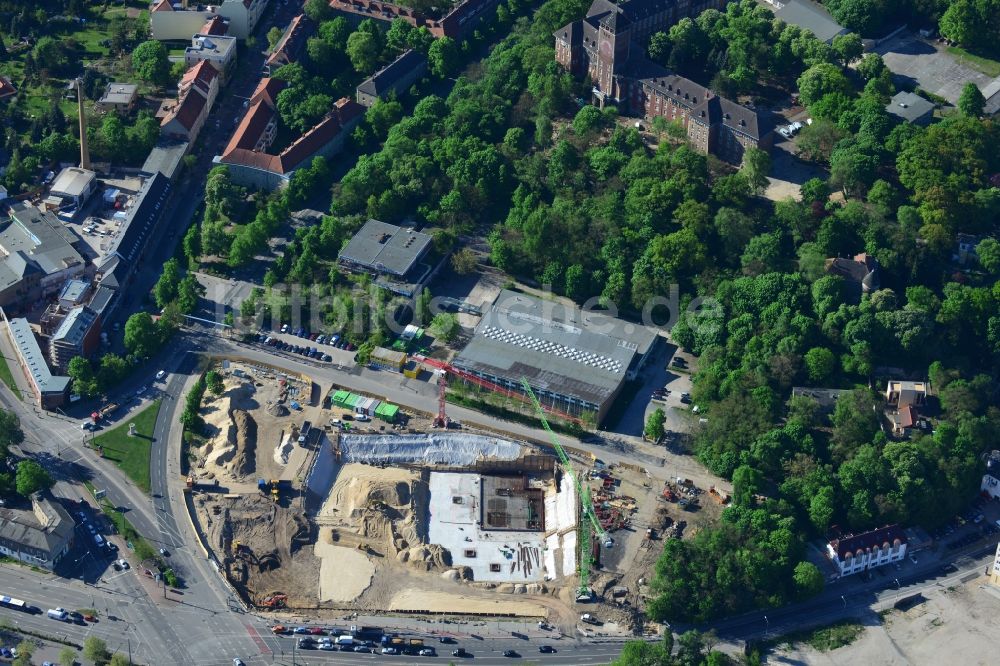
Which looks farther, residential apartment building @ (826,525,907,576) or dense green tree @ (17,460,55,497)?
dense green tree @ (17,460,55,497)

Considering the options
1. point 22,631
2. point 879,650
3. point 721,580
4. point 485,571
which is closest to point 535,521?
point 485,571

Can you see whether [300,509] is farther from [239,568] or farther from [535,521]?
[535,521]

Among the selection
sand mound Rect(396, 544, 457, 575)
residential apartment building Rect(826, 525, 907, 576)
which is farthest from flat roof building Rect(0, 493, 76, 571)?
residential apartment building Rect(826, 525, 907, 576)

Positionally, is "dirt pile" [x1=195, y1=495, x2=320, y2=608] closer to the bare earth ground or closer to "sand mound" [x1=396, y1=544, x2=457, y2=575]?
"sand mound" [x1=396, y1=544, x2=457, y2=575]

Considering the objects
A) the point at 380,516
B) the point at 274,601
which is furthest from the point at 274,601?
the point at 380,516

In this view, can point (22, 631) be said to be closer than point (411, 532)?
Yes

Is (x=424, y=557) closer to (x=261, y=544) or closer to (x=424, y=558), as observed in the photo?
(x=424, y=558)
